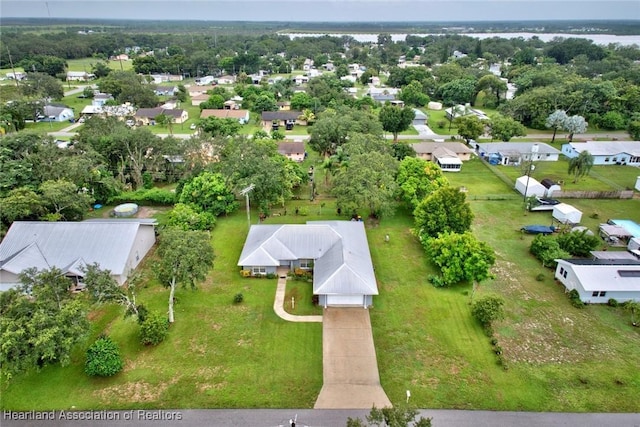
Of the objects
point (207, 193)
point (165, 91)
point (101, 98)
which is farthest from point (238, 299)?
point (165, 91)

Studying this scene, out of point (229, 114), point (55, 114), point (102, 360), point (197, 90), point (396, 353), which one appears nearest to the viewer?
point (102, 360)

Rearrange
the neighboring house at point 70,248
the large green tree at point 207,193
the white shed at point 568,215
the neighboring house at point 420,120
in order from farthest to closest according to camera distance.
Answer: the neighboring house at point 420,120, the white shed at point 568,215, the large green tree at point 207,193, the neighboring house at point 70,248

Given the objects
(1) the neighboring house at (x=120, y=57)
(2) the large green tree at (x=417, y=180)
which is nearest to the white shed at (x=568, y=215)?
(2) the large green tree at (x=417, y=180)

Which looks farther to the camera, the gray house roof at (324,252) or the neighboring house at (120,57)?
the neighboring house at (120,57)

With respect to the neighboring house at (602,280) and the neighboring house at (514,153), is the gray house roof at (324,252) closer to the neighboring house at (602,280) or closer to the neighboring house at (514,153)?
the neighboring house at (602,280)

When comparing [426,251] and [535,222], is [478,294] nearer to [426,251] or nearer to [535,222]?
[426,251]

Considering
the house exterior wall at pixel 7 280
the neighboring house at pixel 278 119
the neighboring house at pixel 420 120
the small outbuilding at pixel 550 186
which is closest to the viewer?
the house exterior wall at pixel 7 280

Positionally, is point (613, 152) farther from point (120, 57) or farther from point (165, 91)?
point (120, 57)

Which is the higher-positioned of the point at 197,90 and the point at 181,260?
the point at 181,260
